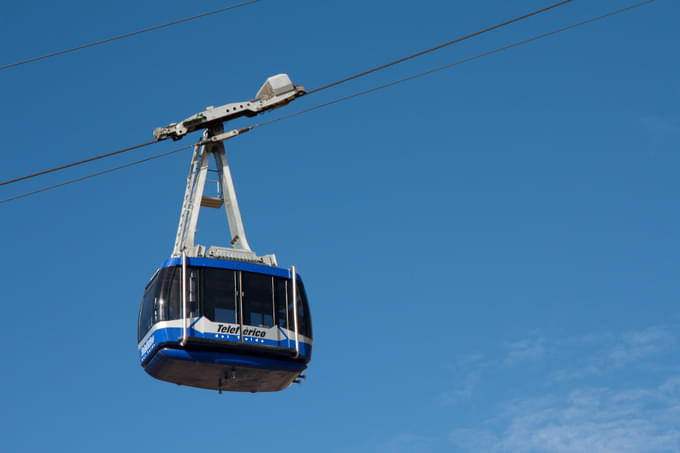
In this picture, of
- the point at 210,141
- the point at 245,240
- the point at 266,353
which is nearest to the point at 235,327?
the point at 266,353

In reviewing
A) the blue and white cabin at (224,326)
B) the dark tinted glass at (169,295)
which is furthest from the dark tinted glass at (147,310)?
the dark tinted glass at (169,295)

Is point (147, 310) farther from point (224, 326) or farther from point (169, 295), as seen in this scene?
point (224, 326)

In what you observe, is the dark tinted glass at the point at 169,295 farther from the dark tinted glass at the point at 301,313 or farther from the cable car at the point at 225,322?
the dark tinted glass at the point at 301,313

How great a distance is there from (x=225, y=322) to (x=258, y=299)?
121 cm

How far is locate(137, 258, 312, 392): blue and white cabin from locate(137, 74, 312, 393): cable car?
2cm

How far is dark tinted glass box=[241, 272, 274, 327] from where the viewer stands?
31.5 meters

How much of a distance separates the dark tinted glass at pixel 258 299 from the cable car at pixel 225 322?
0.08 feet

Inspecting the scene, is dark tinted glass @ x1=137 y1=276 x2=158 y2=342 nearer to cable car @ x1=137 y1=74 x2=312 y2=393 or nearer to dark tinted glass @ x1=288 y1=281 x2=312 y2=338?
cable car @ x1=137 y1=74 x2=312 y2=393

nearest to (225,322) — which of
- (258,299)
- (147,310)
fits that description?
(258,299)

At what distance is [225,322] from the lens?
31.1m

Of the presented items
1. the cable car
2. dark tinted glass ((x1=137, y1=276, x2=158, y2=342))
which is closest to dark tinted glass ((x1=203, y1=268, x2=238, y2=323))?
the cable car

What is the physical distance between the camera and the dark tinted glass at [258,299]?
31516 mm

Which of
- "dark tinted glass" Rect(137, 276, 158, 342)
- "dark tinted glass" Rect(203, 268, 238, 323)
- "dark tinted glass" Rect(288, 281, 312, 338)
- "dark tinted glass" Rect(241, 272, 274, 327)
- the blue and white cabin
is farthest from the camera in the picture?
"dark tinted glass" Rect(288, 281, 312, 338)

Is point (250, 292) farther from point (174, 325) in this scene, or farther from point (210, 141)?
point (210, 141)
